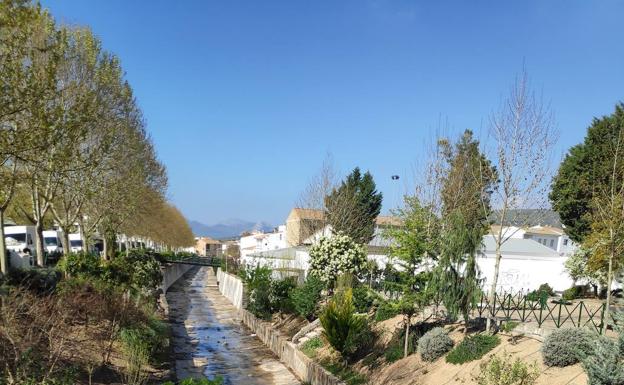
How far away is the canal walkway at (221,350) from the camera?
17.6 metres

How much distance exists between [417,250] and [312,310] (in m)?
8.49

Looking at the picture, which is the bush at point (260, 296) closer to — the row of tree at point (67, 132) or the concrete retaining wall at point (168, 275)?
the row of tree at point (67, 132)

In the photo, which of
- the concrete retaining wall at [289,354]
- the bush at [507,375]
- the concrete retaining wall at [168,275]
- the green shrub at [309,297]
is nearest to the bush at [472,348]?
the bush at [507,375]

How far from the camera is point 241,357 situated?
21031mm

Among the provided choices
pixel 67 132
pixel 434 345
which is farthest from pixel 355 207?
pixel 67 132

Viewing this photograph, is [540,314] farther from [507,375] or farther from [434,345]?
[507,375]

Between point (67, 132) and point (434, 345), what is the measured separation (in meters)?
10.9

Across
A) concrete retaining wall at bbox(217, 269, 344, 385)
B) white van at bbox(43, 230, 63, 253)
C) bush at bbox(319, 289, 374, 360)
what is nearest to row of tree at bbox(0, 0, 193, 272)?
white van at bbox(43, 230, 63, 253)

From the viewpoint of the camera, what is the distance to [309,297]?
71.4 feet

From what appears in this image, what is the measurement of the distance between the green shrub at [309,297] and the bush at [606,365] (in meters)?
14.7

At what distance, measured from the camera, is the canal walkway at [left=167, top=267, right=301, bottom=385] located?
1758 centimetres

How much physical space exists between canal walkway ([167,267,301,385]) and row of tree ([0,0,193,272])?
7.13 metres

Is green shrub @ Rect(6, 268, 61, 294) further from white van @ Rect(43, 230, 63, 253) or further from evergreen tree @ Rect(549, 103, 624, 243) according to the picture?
white van @ Rect(43, 230, 63, 253)

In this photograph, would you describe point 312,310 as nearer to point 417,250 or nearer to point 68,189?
point 417,250
